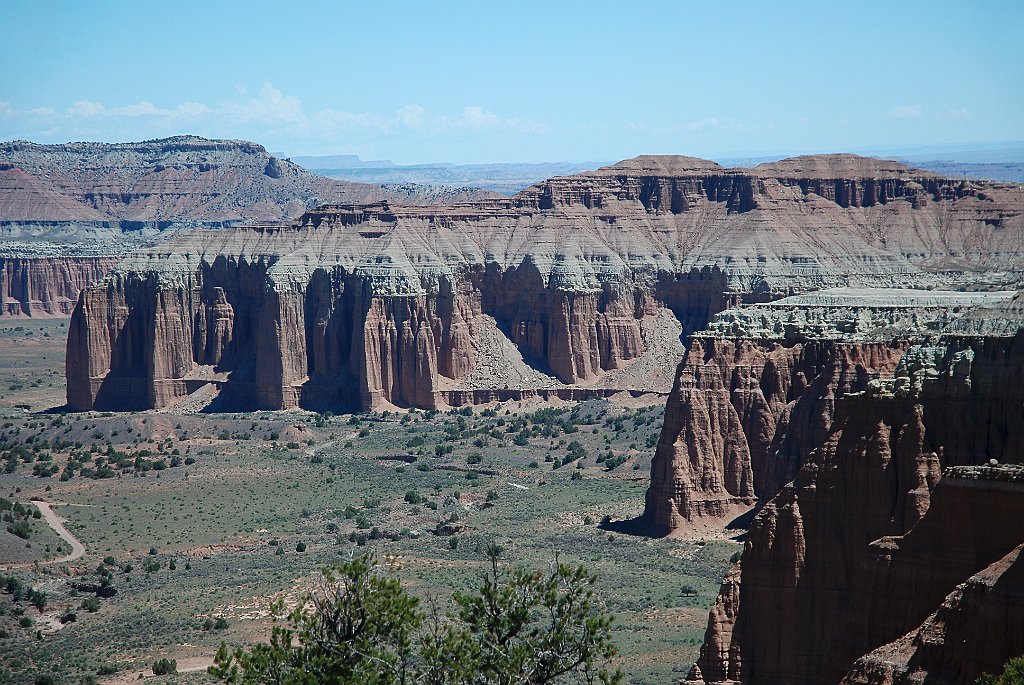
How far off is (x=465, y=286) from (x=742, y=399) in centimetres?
5696

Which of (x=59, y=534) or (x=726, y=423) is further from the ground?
(x=726, y=423)

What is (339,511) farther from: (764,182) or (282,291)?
(764,182)

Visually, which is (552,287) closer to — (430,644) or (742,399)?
(742,399)

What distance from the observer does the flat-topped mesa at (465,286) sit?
121 m

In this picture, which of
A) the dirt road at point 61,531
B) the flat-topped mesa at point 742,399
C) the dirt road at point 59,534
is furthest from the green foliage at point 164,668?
the flat-topped mesa at point 742,399

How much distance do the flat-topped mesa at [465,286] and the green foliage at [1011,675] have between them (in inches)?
3595

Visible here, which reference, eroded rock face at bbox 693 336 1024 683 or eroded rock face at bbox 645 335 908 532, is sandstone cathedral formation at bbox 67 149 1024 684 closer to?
eroded rock face at bbox 645 335 908 532

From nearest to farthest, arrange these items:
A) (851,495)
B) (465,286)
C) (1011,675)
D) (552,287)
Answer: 1. (1011,675)
2. (851,495)
3. (552,287)
4. (465,286)

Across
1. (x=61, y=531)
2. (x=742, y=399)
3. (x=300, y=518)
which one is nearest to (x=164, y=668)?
(x=61, y=531)

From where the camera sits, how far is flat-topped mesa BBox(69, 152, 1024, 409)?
12081cm

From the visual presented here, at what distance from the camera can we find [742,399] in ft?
239

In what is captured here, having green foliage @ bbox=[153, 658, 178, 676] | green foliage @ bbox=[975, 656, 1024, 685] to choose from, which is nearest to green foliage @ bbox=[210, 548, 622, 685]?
green foliage @ bbox=[975, 656, 1024, 685]

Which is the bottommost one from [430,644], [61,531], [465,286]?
[61,531]

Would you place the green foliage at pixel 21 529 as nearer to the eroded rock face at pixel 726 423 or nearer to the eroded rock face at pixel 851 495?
the eroded rock face at pixel 726 423
